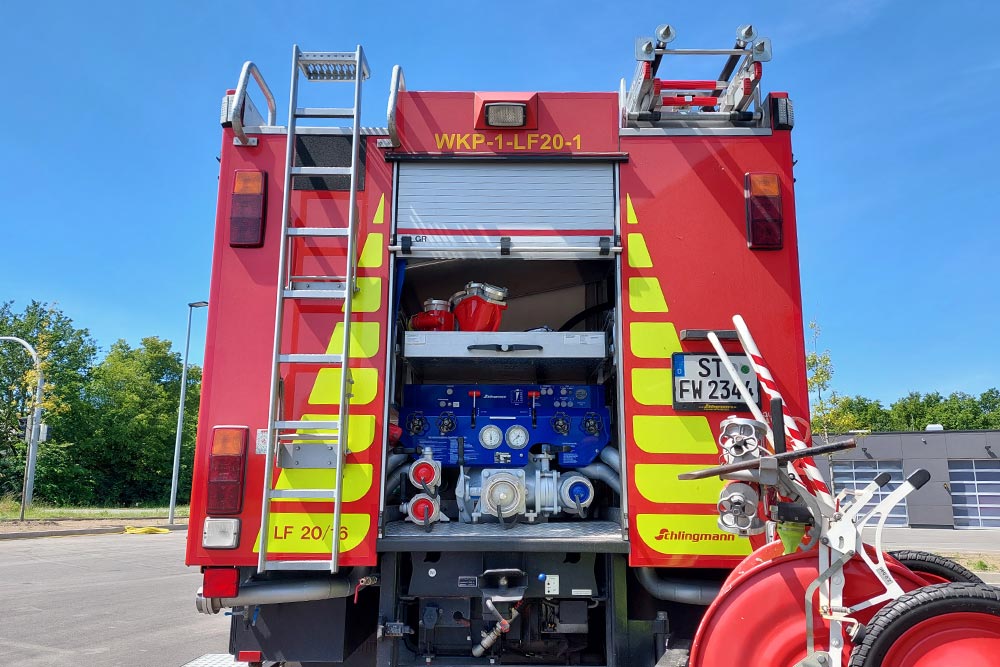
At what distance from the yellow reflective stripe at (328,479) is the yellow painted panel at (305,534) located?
0.08 metres

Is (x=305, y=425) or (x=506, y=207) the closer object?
(x=305, y=425)

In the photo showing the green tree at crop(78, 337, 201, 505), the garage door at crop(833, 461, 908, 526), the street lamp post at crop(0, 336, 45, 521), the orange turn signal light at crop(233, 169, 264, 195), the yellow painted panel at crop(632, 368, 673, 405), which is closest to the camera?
the yellow painted panel at crop(632, 368, 673, 405)

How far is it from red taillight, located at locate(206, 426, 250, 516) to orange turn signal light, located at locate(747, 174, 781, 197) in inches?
113

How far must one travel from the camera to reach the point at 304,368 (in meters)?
3.55

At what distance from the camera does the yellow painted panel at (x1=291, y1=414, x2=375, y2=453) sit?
3.49 meters

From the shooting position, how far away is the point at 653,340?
141 inches

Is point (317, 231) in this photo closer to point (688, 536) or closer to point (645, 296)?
point (645, 296)

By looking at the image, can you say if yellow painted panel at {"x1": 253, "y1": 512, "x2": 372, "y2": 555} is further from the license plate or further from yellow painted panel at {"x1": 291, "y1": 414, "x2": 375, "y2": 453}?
the license plate

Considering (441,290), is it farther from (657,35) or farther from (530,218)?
(657,35)

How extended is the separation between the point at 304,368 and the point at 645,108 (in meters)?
2.26

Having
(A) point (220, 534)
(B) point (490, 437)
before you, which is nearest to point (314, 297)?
(A) point (220, 534)

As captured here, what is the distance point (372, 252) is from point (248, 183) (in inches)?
29.9

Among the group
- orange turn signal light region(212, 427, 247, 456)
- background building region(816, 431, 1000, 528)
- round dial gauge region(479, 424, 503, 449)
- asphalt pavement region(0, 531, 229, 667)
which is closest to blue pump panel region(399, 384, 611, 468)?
round dial gauge region(479, 424, 503, 449)

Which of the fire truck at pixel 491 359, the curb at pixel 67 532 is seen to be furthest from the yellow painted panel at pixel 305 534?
the curb at pixel 67 532
